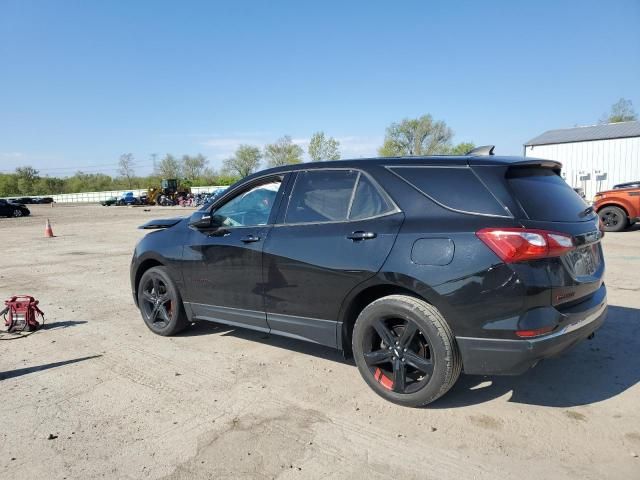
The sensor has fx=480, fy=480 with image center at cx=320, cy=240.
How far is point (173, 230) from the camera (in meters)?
4.99

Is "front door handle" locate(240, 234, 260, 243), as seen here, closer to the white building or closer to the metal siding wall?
the white building

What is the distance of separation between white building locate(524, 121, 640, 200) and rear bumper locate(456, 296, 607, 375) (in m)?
32.7

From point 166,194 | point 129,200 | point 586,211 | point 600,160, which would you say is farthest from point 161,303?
point 129,200

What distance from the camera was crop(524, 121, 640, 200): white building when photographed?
102 feet

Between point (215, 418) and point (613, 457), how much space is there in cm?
243

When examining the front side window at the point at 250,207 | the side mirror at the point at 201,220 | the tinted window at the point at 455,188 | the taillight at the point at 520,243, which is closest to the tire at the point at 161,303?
the side mirror at the point at 201,220

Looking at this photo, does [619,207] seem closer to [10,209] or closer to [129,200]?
[10,209]

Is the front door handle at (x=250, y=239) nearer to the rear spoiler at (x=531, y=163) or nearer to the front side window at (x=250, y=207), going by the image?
the front side window at (x=250, y=207)

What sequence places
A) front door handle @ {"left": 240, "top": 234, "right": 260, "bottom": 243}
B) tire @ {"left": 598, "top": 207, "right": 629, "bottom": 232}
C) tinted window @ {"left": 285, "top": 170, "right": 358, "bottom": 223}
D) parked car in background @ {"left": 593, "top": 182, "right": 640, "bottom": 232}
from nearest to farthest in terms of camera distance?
tinted window @ {"left": 285, "top": 170, "right": 358, "bottom": 223} < front door handle @ {"left": 240, "top": 234, "right": 260, "bottom": 243} < parked car in background @ {"left": 593, "top": 182, "right": 640, "bottom": 232} < tire @ {"left": 598, "top": 207, "right": 629, "bottom": 232}

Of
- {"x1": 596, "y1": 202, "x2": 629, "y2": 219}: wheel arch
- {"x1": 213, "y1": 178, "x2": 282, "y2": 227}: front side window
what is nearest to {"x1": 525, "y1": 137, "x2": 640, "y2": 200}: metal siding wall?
{"x1": 596, "y1": 202, "x2": 629, "y2": 219}: wheel arch

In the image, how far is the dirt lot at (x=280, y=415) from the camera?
2.71 metres

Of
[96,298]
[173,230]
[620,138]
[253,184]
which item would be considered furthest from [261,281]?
[620,138]

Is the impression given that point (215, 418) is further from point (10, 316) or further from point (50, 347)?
point (10, 316)

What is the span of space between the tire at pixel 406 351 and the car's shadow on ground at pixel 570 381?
258 mm
